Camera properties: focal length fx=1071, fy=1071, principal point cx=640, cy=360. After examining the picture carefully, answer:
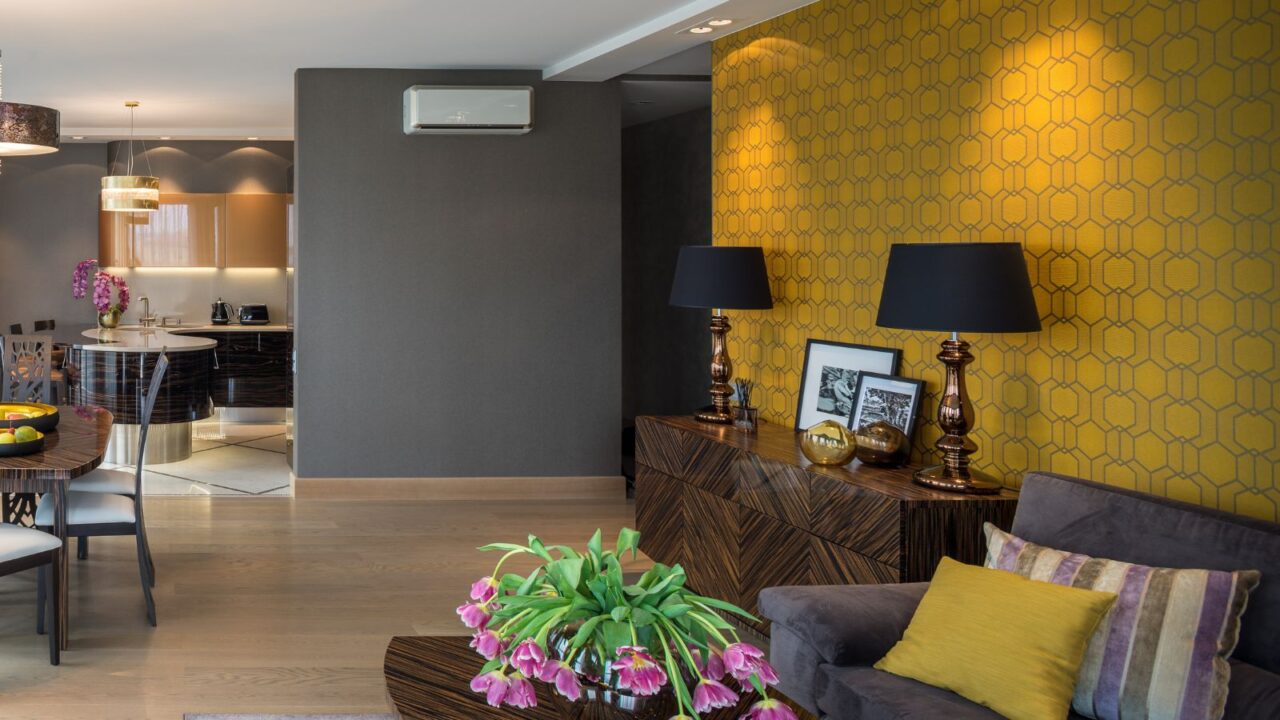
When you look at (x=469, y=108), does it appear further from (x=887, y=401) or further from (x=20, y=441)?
(x=887, y=401)

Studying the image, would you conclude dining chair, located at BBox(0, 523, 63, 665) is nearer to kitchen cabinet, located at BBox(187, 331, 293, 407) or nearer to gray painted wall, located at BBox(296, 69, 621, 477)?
gray painted wall, located at BBox(296, 69, 621, 477)

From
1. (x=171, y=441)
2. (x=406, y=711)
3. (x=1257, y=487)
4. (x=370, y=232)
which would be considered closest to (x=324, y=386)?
(x=370, y=232)

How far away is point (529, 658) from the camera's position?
5.21 ft

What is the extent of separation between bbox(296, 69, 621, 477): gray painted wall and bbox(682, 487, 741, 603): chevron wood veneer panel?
2245mm

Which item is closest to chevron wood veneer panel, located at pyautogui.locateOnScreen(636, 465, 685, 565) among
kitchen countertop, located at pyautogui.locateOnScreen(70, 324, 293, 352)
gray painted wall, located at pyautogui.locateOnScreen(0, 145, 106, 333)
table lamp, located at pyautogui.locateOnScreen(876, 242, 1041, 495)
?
table lamp, located at pyautogui.locateOnScreen(876, 242, 1041, 495)

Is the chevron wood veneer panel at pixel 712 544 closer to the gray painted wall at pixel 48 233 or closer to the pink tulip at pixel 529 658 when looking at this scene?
the pink tulip at pixel 529 658

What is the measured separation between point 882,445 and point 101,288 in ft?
23.2

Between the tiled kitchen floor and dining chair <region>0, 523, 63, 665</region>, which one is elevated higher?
dining chair <region>0, 523, 63, 665</region>

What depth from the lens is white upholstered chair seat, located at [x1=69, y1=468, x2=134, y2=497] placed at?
14.4 ft

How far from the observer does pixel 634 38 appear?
5137 mm

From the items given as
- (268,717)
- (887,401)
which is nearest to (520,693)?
(268,717)

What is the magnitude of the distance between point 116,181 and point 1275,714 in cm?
828

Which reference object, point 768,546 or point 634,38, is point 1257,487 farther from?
point 634,38

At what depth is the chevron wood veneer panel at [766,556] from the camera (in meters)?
3.58
